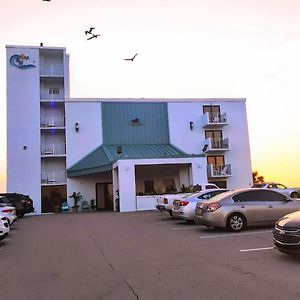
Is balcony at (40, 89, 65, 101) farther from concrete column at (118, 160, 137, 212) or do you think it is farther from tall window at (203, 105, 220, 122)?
tall window at (203, 105, 220, 122)

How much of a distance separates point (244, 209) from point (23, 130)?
95.3 feet

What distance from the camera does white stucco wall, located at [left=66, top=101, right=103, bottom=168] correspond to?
3928 cm

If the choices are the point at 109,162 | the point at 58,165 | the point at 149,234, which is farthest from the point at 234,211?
the point at 58,165

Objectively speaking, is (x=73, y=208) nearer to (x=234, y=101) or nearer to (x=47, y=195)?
(x=47, y=195)

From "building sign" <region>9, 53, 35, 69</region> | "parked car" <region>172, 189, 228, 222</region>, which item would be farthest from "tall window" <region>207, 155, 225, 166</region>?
"parked car" <region>172, 189, 228, 222</region>

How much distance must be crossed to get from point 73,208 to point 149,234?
24.3m

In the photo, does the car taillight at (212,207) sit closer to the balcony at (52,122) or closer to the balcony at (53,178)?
the balcony at (53,178)

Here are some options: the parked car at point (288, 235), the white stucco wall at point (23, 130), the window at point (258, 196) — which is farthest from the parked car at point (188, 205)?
the white stucco wall at point (23, 130)

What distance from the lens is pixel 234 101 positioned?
143 ft

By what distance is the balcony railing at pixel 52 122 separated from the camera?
40.0 metres

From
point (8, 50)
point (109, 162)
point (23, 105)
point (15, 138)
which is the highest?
point (8, 50)

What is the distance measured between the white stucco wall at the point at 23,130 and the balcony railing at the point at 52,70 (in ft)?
3.49

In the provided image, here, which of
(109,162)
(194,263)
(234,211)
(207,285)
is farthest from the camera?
(109,162)

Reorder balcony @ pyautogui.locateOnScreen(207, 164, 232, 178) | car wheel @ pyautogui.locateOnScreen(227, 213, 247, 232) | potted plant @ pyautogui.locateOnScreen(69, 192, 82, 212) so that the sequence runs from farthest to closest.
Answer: balcony @ pyautogui.locateOnScreen(207, 164, 232, 178), potted plant @ pyautogui.locateOnScreen(69, 192, 82, 212), car wheel @ pyautogui.locateOnScreen(227, 213, 247, 232)
